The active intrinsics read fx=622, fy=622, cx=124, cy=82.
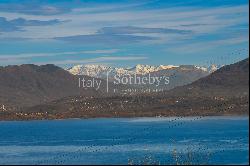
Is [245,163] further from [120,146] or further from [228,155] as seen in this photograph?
[120,146]

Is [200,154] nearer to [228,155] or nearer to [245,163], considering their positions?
[228,155]

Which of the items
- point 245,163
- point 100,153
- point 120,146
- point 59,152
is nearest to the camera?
point 245,163

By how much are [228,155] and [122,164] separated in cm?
Result: 2377

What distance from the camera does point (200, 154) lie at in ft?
426

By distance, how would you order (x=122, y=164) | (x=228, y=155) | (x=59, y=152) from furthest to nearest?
(x=59, y=152) < (x=228, y=155) < (x=122, y=164)

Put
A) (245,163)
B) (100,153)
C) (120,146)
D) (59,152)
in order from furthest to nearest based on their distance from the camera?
(120,146) → (59,152) → (100,153) → (245,163)

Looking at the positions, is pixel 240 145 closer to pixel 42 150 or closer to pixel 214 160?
pixel 214 160

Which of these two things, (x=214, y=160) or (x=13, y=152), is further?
(x=13, y=152)

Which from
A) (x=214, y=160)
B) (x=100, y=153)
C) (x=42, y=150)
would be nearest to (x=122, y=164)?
(x=214, y=160)

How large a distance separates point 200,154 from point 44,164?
107 feet

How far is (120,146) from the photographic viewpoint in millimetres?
172250

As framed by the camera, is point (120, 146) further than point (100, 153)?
Yes

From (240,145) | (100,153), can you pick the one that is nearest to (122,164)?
(100,153)

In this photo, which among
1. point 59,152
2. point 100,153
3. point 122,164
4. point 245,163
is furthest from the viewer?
point 59,152
